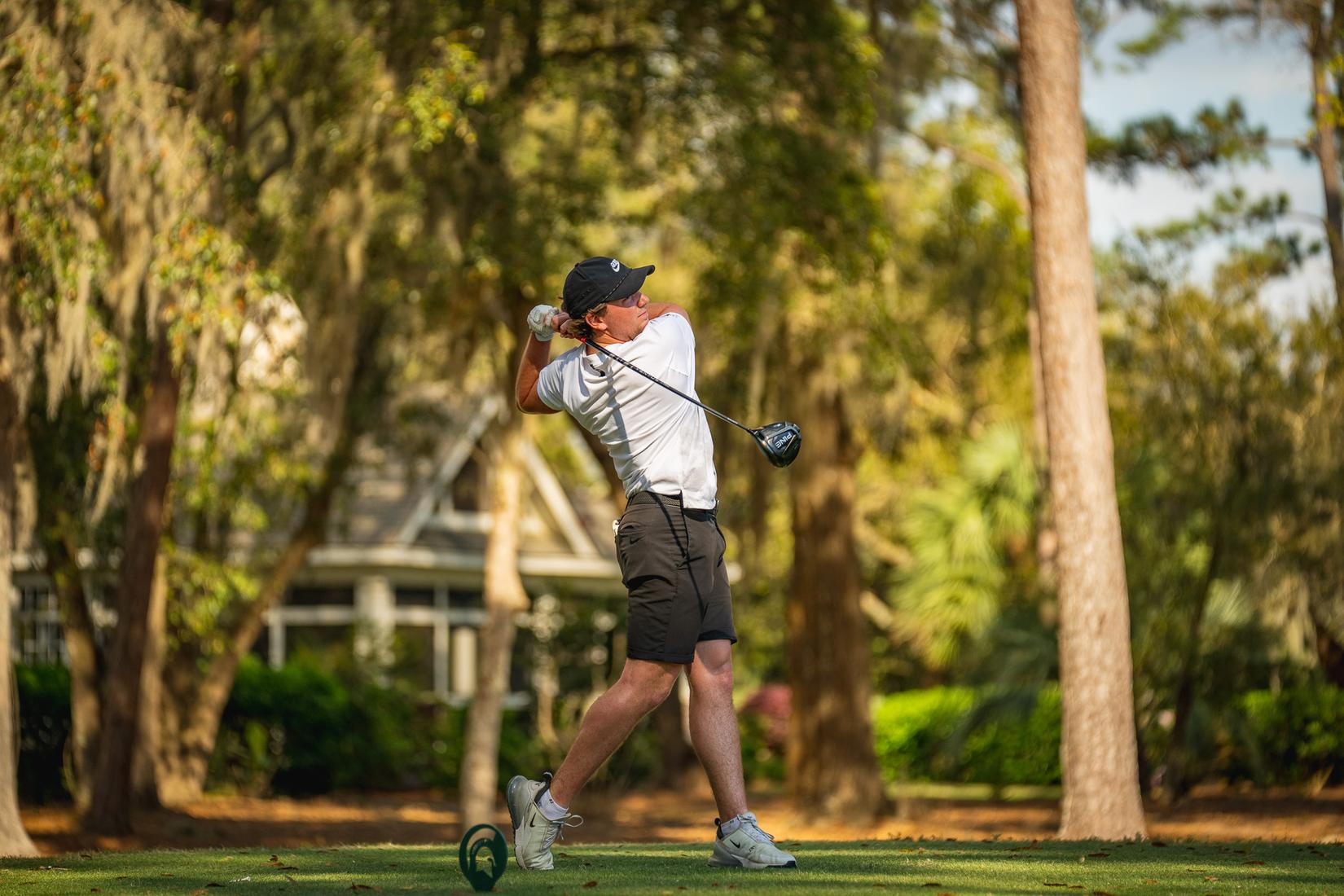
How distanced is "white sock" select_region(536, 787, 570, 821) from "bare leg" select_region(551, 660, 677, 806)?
20 millimetres

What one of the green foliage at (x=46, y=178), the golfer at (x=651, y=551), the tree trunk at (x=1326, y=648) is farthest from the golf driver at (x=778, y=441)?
the tree trunk at (x=1326, y=648)

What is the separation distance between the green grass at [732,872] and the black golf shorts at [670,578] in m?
0.78

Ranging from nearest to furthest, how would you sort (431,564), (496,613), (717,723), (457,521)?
(717,723) → (496,613) → (431,564) → (457,521)

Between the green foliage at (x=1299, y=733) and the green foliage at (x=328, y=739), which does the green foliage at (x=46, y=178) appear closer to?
the green foliage at (x=328, y=739)

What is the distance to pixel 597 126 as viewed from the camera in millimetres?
19031

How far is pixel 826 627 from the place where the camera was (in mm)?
19422

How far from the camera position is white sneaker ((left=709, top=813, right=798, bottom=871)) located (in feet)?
18.6

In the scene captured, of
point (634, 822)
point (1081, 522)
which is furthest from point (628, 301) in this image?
point (634, 822)

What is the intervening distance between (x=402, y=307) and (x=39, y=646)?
7.18 meters

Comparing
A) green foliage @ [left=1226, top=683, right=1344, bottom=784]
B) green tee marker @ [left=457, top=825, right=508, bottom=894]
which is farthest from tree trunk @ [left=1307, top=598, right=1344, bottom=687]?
green tee marker @ [left=457, top=825, right=508, bottom=894]

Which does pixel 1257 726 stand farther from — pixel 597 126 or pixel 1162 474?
pixel 597 126

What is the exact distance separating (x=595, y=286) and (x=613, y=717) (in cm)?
149

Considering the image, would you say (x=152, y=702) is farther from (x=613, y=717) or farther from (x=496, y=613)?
(x=613, y=717)

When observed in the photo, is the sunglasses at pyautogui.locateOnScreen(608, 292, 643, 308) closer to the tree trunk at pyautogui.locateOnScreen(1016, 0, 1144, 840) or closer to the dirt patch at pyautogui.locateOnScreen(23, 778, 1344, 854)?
the tree trunk at pyautogui.locateOnScreen(1016, 0, 1144, 840)
